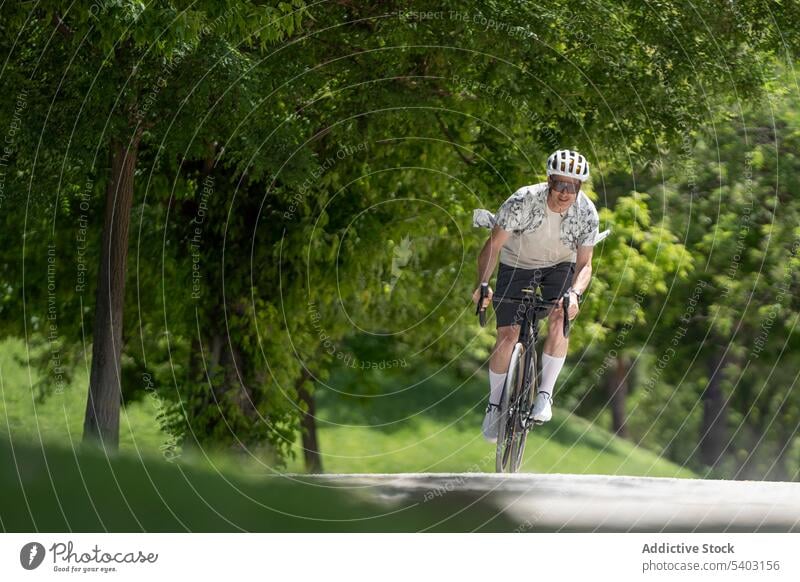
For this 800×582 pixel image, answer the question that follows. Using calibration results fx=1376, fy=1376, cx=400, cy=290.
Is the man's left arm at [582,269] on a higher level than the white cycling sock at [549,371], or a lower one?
higher

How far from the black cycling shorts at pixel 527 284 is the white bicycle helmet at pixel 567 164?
3.19 feet

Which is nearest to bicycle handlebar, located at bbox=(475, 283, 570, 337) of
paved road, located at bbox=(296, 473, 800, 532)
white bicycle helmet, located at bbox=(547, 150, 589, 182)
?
white bicycle helmet, located at bbox=(547, 150, 589, 182)

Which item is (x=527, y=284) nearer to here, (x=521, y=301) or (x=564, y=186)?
(x=521, y=301)

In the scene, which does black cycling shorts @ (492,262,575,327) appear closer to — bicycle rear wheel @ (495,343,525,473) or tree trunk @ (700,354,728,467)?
bicycle rear wheel @ (495,343,525,473)

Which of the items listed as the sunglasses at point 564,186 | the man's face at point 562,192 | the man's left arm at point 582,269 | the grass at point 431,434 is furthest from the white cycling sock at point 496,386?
the grass at point 431,434

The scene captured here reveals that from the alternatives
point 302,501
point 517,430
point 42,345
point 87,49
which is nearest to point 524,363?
point 517,430

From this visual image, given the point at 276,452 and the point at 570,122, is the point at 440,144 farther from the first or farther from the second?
the point at 276,452

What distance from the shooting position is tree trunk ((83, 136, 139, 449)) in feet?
38.0

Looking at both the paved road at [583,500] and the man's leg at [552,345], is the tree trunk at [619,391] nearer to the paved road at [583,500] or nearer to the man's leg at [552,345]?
the paved road at [583,500]

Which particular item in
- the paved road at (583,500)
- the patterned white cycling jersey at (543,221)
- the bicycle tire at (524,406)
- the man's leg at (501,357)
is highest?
the patterned white cycling jersey at (543,221)

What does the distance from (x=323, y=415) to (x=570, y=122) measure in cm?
1440

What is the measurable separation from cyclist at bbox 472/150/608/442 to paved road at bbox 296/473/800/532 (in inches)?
19.1

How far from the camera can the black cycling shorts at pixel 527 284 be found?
35.1ft

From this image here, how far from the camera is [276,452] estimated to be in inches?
588
